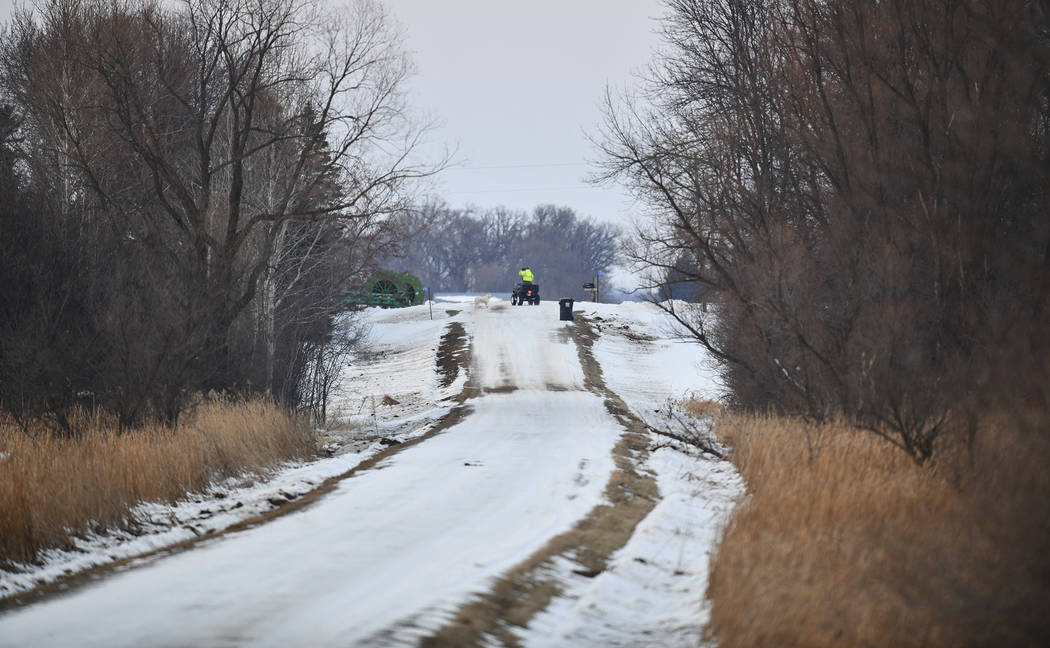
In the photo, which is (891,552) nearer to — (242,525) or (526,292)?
(242,525)

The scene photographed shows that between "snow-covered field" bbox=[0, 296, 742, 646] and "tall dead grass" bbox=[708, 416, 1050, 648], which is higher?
"tall dead grass" bbox=[708, 416, 1050, 648]

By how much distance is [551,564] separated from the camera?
8.98 meters

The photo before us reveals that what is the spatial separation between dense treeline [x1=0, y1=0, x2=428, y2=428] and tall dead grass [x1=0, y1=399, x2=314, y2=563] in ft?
3.65

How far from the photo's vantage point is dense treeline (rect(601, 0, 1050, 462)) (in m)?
12.5

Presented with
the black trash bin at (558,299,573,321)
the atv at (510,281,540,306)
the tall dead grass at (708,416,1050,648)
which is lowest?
the tall dead grass at (708,416,1050,648)

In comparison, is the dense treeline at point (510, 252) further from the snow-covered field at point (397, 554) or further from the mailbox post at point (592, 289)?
the snow-covered field at point (397, 554)

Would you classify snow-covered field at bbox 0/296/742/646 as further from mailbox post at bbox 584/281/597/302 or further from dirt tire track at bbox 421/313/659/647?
mailbox post at bbox 584/281/597/302

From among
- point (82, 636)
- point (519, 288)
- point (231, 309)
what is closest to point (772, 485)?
point (82, 636)

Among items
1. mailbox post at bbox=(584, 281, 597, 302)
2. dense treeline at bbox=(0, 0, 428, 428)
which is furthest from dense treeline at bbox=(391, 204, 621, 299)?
dense treeline at bbox=(0, 0, 428, 428)

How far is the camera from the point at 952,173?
52.4ft

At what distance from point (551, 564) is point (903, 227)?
9924mm

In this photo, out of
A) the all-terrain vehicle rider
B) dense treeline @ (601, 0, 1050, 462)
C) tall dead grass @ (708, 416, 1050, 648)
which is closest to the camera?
tall dead grass @ (708, 416, 1050, 648)

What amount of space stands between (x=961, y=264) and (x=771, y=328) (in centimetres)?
422

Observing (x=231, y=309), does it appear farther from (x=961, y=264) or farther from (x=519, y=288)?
(x=519, y=288)
